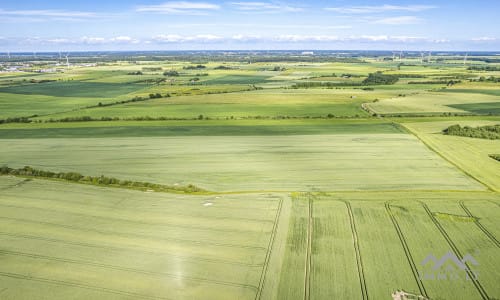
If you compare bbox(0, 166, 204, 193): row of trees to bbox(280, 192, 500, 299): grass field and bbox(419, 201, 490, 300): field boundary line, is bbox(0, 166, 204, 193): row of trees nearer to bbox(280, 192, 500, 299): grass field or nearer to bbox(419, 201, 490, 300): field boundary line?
bbox(280, 192, 500, 299): grass field

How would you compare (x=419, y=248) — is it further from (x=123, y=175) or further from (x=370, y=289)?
(x=123, y=175)

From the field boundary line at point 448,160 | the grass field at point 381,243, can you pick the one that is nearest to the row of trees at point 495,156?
the field boundary line at point 448,160

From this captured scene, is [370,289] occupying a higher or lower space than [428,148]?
lower

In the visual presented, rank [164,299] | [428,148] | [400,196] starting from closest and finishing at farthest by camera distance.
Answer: [164,299]
[400,196]
[428,148]

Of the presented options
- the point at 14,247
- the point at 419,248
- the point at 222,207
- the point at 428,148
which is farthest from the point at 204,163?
the point at 428,148

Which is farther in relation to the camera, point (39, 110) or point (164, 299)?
point (39, 110)

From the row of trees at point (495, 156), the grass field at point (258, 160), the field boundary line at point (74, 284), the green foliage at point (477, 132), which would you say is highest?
the green foliage at point (477, 132)

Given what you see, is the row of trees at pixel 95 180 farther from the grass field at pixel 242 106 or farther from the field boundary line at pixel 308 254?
the grass field at pixel 242 106
